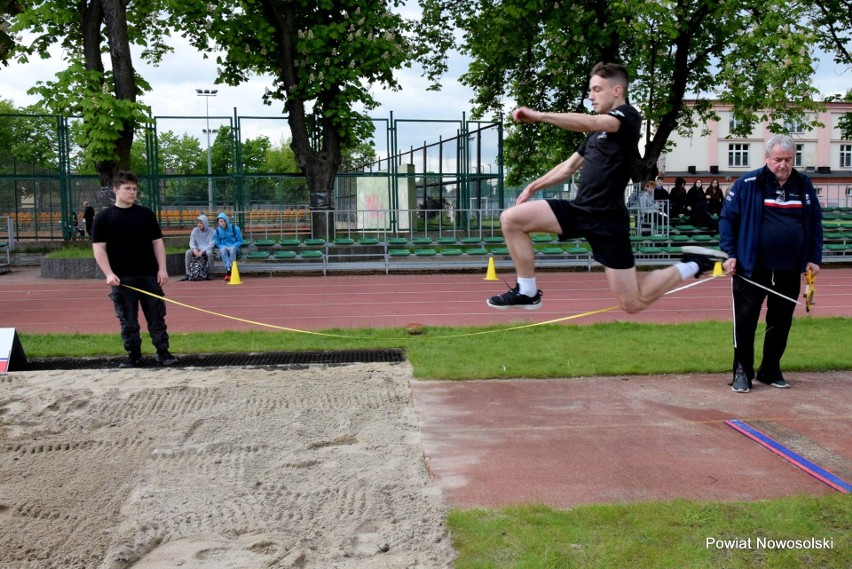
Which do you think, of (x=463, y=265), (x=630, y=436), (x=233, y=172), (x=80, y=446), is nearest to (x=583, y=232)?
(x=630, y=436)

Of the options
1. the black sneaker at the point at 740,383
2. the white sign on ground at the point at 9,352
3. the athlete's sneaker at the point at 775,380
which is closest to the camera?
the black sneaker at the point at 740,383

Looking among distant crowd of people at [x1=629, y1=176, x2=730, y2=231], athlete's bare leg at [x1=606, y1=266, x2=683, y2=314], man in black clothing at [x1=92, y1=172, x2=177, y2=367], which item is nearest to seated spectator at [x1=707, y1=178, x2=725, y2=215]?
distant crowd of people at [x1=629, y1=176, x2=730, y2=231]

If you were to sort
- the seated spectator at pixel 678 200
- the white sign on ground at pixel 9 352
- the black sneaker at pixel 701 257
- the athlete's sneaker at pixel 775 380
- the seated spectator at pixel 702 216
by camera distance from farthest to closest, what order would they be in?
the seated spectator at pixel 678 200 → the seated spectator at pixel 702 216 → the white sign on ground at pixel 9 352 → the athlete's sneaker at pixel 775 380 → the black sneaker at pixel 701 257

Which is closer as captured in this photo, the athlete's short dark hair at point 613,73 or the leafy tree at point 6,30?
the athlete's short dark hair at point 613,73

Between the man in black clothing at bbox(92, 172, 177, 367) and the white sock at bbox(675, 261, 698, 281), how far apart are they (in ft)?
18.5

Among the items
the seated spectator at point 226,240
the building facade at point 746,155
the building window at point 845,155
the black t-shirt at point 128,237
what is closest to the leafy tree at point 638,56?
the seated spectator at point 226,240

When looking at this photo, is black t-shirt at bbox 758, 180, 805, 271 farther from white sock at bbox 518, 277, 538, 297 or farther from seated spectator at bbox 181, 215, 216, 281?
seated spectator at bbox 181, 215, 216, 281

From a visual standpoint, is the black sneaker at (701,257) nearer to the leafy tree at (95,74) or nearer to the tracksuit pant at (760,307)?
the tracksuit pant at (760,307)

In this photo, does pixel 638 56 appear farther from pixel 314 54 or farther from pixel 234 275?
pixel 234 275

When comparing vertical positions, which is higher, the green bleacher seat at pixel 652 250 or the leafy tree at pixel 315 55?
the leafy tree at pixel 315 55

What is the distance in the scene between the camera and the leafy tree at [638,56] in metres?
19.5

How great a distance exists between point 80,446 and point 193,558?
7.66 feet

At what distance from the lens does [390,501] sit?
453 centimetres

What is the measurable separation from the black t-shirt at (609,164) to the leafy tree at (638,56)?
1566cm
